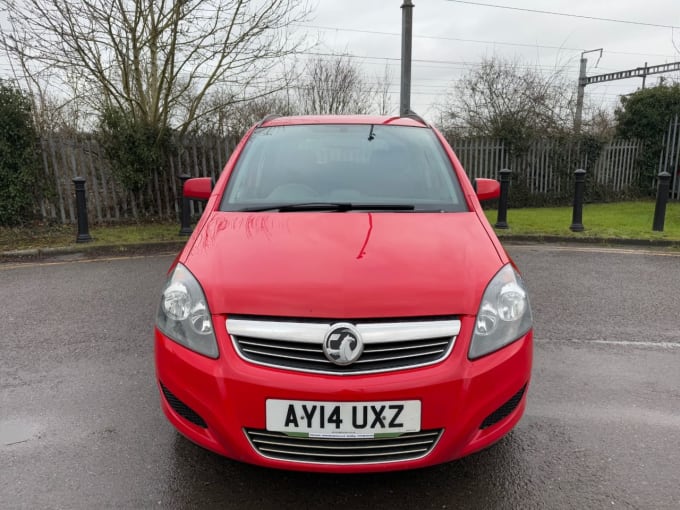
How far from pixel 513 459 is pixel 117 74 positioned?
1036cm

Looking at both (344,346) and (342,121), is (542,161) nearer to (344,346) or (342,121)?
(342,121)

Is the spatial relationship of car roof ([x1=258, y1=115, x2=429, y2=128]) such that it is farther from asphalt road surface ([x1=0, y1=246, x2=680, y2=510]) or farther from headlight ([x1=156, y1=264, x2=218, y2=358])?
asphalt road surface ([x1=0, y1=246, x2=680, y2=510])

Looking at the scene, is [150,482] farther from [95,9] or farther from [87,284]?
[95,9]

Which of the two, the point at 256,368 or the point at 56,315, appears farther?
the point at 56,315

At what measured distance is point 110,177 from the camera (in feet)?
32.8

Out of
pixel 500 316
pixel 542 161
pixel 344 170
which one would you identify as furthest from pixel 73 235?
pixel 542 161

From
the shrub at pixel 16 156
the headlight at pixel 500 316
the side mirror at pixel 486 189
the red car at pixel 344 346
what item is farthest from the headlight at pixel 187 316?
the shrub at pixel 16 156

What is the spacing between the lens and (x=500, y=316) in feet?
6.88

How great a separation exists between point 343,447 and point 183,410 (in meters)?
0.69

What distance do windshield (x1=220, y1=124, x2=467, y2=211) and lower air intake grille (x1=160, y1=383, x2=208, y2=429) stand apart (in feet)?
3.52

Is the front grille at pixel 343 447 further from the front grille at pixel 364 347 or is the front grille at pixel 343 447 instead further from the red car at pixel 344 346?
the front grille at pixel 364 347

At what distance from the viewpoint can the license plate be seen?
1.86m

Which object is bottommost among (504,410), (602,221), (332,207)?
(602,221)

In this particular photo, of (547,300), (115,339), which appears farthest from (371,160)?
(547,300)
